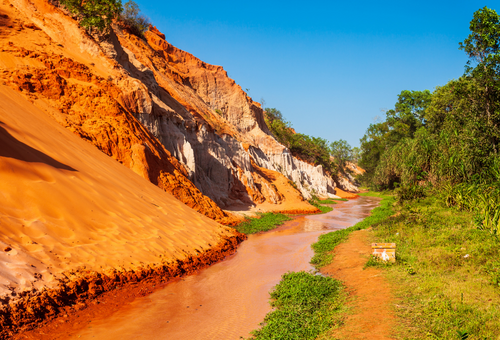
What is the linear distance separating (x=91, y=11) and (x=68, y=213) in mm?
17560

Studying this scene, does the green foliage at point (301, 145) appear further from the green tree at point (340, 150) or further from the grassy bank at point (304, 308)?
the grassy bank at point (304, 308)

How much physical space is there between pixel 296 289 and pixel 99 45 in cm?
1907

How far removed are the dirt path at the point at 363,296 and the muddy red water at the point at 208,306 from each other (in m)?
1.29

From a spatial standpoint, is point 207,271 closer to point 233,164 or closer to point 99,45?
point 99,45

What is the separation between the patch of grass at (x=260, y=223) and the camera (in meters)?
16.2

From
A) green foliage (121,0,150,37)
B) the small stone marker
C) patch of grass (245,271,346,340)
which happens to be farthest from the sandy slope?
green foliage (121,0,150,37)

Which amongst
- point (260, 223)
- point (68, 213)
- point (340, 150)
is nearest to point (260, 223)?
point (260, 223)

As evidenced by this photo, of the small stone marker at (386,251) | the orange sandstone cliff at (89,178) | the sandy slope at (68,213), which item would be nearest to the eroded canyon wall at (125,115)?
the orange sandstone cliff at (89,178)

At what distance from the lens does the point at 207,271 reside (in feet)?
29.6

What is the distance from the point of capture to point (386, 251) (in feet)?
25.9

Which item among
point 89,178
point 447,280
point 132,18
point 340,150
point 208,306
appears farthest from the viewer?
point 340,150

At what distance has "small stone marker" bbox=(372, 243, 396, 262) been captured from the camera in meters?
7.76

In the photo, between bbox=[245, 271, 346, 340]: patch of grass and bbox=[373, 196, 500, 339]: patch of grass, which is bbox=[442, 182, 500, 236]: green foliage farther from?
bbox=[245, 271, 346, 340]: patch of grass

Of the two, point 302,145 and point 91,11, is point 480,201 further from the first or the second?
point 302,145
